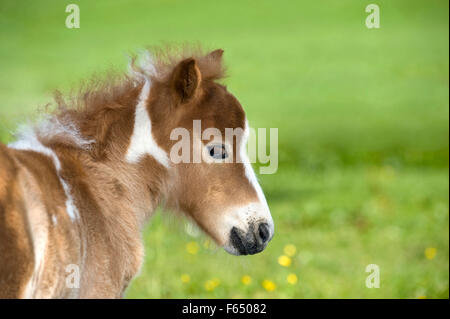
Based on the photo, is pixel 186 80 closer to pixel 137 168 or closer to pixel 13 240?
pixel 137 168

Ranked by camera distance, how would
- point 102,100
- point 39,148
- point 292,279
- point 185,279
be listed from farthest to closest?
point 292,279, point 185,279, point 102,100, point 39,148

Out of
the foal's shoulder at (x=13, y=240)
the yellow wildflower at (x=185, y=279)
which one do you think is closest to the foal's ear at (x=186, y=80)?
the foal's shoulder at (x=13, y=240)

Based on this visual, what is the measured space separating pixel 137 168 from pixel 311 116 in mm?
13625

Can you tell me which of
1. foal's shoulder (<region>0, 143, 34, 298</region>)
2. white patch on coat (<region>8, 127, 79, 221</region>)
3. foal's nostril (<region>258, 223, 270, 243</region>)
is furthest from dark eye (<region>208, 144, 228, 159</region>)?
foal's shoulder (<region>0, 143, 34, 298</region>)

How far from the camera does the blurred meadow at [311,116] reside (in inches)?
258

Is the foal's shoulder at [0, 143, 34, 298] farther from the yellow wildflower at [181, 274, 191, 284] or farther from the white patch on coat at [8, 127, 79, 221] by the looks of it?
the yellow wildflower at [181, 274, 191, 284]

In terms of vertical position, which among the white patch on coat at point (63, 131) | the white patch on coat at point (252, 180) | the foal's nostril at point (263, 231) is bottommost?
the foal's nostril at point (263, 231)

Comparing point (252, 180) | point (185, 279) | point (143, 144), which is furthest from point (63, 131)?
point (185, 279)

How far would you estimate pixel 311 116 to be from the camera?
16906mm

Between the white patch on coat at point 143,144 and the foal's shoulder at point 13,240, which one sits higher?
the white patch on coat at point 143,144

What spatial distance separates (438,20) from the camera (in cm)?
2578

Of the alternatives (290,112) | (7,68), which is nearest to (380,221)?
(290,112)

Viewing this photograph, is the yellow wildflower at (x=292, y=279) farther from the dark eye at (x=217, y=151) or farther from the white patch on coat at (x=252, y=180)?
the dark eye at (x=217, y=151)

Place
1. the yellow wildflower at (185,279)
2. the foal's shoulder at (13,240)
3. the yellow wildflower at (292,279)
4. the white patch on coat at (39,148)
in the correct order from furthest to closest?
the yellow wildflower at (292,279), the yellow wildflower at (185,279), the white patch on coat at (39,148), the foal's shoulder at (13,240)
